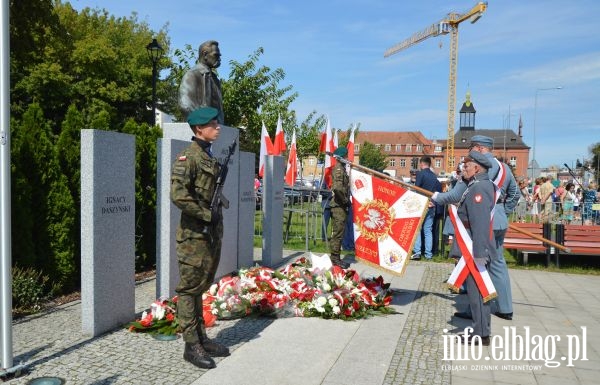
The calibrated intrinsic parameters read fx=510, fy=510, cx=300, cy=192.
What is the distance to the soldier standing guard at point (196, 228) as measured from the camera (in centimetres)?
454

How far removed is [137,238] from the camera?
30.8ft

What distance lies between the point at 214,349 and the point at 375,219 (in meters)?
3.08

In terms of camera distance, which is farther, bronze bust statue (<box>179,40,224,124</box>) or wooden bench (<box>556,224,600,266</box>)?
wooden bench (<box>556,224,600,266</box>)

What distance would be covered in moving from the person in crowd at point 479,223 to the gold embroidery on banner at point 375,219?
1408 millimetres

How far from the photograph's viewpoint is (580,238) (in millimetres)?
10695

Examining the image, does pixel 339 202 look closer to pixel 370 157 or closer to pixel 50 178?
pixel 50 178

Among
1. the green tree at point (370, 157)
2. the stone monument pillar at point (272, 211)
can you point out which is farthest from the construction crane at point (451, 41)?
the stone monument pillar at point (272, 211)

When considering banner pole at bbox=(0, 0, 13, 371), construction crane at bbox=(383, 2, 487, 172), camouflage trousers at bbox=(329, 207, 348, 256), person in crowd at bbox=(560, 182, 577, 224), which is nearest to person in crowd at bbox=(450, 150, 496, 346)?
camouflage trousers at bbox=(329, 207, 348, 256)

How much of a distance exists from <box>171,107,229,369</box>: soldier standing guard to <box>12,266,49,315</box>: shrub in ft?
9.34

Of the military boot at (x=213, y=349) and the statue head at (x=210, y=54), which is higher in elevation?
the statue head at (x=210, y=54)

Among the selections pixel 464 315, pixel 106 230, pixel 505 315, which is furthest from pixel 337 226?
pixel 106 230

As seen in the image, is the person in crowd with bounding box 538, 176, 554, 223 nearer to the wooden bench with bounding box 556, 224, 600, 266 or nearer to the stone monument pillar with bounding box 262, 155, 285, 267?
the wooden bench with bounding box 556, 224, 600, 266

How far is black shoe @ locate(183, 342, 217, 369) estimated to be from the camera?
4.53 meters

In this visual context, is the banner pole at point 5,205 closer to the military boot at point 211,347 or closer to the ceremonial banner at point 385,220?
the military boot at point 211,347
